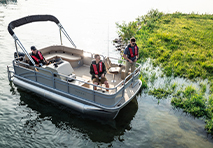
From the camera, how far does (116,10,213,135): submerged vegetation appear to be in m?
8.69

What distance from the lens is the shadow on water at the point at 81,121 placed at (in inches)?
287

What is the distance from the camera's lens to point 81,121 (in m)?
7.80

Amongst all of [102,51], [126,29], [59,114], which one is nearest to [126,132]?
[59,114]

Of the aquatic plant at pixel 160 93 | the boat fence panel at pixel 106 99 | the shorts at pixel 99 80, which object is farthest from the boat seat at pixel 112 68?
the aquatic plant at pixel 160 93

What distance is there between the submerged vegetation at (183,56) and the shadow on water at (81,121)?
2.30 metres

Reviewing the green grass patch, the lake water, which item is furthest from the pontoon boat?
the green grass patch

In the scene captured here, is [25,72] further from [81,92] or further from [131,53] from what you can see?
[131,53]

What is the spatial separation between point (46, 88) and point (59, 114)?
4.55ft

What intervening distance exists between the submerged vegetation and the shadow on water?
7.54ft

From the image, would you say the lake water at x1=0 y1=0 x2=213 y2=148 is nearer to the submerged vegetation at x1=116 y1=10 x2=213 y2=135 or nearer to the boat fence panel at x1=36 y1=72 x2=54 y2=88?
the submerged vegetation at x1=116 y1=10 x2=213 y2=135

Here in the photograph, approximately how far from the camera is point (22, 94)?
9.53m

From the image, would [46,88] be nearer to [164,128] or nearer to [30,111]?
[30,111]

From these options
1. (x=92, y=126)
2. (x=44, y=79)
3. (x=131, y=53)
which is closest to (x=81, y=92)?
(x=92, y=126)

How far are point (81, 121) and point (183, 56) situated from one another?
350 inches
